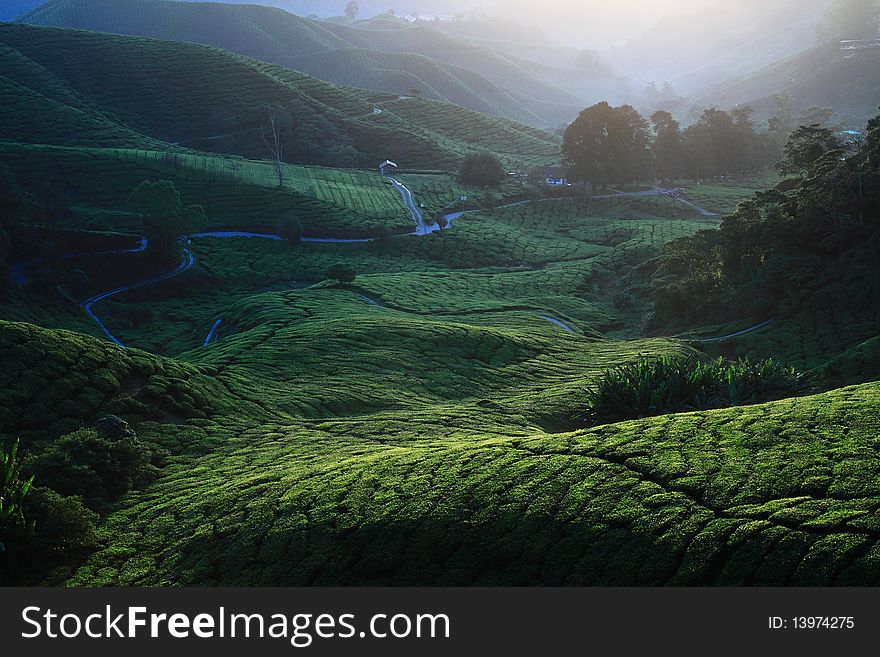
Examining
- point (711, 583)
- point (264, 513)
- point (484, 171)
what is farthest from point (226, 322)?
point (484, 171)

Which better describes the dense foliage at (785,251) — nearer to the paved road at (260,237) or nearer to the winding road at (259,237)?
A: the winding road at (259,237)

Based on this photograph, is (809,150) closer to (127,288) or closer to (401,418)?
(401,418)

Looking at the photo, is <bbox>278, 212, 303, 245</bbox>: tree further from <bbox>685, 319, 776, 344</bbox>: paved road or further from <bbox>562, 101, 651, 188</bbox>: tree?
<bbox>685, 319, 776, 344</bbox>: paved road

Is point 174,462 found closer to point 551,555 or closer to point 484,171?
point 551,555

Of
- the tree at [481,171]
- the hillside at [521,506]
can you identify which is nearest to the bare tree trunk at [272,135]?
the tree at [481,171]

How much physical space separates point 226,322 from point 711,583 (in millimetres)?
44288

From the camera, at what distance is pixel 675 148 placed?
4793 inches

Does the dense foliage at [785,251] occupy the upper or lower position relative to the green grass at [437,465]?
upper

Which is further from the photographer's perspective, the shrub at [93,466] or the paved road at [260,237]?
the paved road at [260,237]

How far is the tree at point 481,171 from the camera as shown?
376ft

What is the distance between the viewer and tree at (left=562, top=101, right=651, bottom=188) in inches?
4296

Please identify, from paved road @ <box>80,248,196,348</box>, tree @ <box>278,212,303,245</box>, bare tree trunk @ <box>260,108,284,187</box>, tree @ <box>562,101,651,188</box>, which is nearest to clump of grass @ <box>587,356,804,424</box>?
paved road @ <box>80,248,196,348</box>

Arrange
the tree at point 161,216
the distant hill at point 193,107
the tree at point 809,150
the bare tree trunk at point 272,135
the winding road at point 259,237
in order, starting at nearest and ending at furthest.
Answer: the winding road at point 259,237 → the tree at point 809,150 → the tree at point 161,216 → the distant hill at point 193,107 → the bare tree trunk at point 272,135

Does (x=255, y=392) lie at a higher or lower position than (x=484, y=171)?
lower
